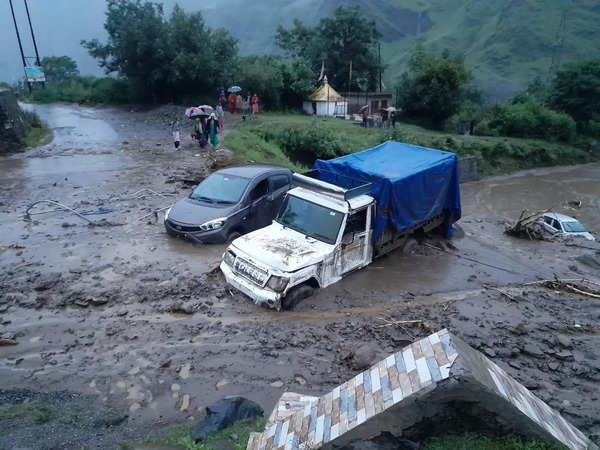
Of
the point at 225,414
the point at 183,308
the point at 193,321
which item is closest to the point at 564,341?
the point at 225,414

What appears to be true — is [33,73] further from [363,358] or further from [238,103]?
[363,358]

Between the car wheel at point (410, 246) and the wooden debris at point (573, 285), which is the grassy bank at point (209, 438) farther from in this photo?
the wooden debris at point (573, 285)

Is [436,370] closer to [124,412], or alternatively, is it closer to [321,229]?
[124,412]

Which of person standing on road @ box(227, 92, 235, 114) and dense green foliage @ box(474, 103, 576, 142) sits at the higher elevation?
person standing on road @ box(227, 92, 235, 114)

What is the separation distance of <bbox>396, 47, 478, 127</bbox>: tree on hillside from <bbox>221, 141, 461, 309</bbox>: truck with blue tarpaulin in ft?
97.4

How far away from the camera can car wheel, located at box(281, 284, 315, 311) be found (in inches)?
305

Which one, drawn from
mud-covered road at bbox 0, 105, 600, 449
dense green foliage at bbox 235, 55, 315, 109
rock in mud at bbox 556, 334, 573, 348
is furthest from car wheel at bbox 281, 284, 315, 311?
dense green foliage at bbox 235, 55, 315, 109

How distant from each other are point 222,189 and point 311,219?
299 centimetres

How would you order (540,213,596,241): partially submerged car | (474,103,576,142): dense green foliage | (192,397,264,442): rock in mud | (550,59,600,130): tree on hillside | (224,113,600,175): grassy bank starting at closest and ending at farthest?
(192,397,264,442): rock in mud
(540,213,596,241): partially submerged car
(224,113,600,175): grassy bank
(474,103,576,142): dense green foliage
(550,59,600,130): tree on hillside

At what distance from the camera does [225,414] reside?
5.05 metres

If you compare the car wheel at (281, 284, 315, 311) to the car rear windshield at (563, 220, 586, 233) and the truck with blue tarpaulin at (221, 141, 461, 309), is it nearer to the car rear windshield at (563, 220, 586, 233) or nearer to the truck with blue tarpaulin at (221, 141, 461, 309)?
the truck with blue tarpaulin at (221, 141, 461, 309)

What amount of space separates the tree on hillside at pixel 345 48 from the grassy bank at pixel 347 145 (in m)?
12.0

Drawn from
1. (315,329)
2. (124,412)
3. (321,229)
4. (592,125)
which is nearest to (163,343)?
(124,412)

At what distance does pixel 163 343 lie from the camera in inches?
271
